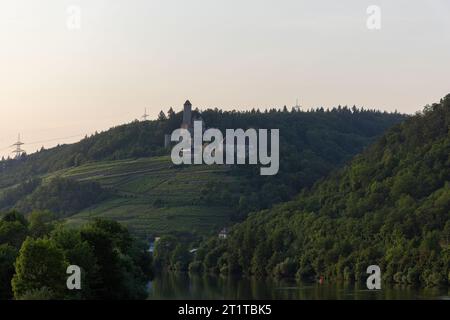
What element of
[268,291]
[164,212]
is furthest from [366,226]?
[164,212]

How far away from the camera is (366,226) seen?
123m

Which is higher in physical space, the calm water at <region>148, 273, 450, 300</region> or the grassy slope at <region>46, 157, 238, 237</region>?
the grassy slope at <region>46, 157, 238, 237</region>

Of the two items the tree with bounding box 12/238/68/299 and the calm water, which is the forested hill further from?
the tree with bounding box 12/238/68/299

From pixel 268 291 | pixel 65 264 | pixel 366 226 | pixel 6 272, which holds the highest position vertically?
pixel 366 226

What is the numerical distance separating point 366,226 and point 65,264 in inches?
2567

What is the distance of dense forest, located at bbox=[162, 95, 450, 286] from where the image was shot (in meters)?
109

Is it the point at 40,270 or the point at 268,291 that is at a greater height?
the point at 40,270

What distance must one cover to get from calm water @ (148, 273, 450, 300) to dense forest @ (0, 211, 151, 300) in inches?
252

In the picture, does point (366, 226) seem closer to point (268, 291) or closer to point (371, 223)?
point (371, 223)

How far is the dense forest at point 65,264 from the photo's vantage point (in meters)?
61.2

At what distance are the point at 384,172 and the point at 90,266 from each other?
79.0 meters

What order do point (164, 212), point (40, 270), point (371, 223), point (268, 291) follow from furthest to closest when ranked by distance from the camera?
point (164, 212)
point (371, 223)
point (268, 291)
point (40, 270)

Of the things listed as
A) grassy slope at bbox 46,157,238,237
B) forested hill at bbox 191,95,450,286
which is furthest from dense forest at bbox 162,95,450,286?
grassy slope at bbox 46,157,238,237
